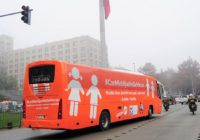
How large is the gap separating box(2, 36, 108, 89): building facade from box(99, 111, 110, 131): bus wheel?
7792 cm

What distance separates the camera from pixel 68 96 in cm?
905

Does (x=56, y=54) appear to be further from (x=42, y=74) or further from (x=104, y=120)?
(x=42, y=74)

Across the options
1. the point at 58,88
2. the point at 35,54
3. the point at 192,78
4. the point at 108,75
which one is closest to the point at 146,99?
the point at 108,75

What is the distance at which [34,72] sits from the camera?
973cm

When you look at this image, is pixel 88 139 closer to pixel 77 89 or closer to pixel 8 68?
pixel 77 89

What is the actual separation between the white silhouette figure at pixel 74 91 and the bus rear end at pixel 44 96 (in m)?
0.51

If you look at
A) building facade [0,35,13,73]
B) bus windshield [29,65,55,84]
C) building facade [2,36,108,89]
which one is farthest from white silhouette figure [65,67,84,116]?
building facade [0,35,13,73]

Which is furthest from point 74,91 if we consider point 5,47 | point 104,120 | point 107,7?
point 5,47

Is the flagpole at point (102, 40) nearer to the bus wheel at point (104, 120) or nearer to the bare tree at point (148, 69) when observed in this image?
the bus wheel at point (104, 120)

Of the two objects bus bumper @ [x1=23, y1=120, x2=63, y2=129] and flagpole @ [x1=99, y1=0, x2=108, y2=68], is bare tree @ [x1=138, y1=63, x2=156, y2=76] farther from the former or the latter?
bus bumper @ [x1=23, y1=120, x2=63, y2=129]

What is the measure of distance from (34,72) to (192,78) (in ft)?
268

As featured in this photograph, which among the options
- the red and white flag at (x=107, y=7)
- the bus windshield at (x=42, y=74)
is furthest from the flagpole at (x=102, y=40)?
the bus windshield at (x=42, y=74)

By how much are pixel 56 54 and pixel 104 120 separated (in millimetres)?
83929

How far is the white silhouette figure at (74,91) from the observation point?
361 inches
